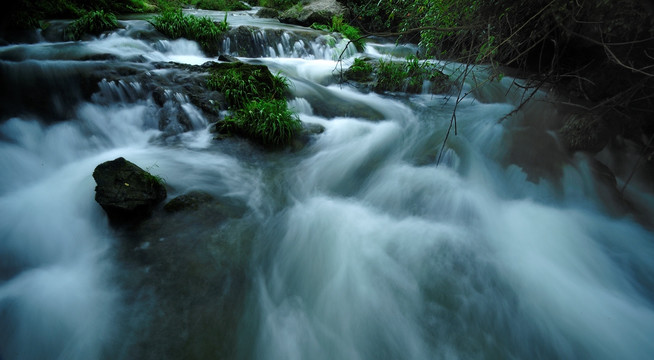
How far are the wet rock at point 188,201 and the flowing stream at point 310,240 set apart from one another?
10 centimetres

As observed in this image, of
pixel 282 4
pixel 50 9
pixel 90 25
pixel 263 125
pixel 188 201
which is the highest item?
pixel 282 4

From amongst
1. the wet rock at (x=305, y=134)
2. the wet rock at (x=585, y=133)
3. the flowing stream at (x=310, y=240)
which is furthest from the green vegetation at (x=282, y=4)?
the wet rock at (x=585, y=133)

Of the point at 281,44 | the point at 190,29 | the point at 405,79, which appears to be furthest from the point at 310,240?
the point at 281,44

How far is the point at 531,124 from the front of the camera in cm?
435

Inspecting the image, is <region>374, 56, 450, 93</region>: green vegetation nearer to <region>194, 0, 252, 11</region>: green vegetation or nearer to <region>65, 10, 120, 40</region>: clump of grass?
<region>65, 10, 120, 40</region>: clump of grass

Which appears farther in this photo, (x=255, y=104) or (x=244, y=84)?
(x=244, y=84)

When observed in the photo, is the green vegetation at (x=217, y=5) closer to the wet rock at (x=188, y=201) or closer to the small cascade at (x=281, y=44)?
the small cascade at (x=281, y=44)

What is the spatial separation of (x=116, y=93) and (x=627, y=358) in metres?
6.58

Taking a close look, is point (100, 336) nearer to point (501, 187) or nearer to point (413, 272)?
point (413, 272)

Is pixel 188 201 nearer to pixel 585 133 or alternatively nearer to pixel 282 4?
pixel 585 133

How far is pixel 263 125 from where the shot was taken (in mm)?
4164

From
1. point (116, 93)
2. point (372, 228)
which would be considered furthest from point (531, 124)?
point (116, 93)

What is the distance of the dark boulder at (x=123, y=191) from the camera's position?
258 centimetres

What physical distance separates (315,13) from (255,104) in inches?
368
